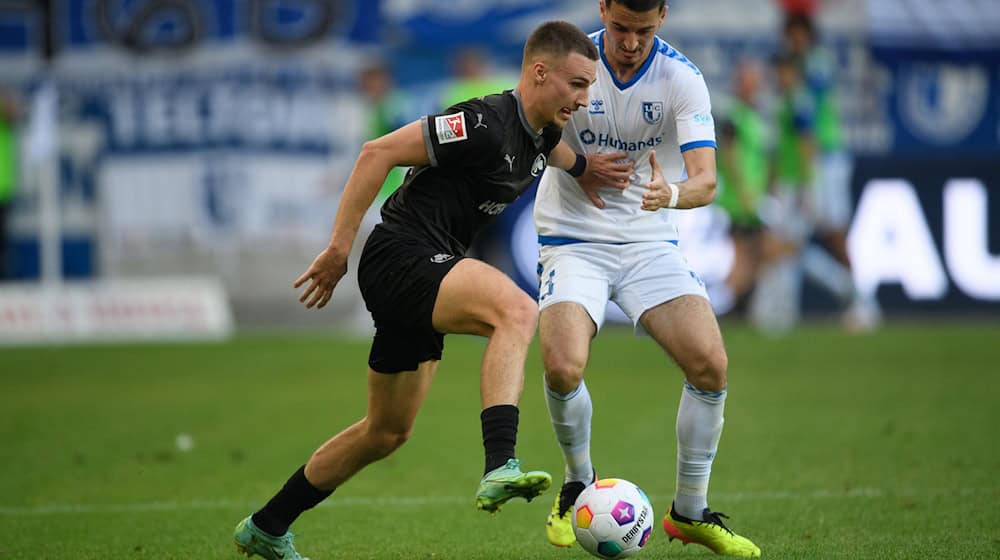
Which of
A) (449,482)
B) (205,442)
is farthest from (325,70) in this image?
(449,482)

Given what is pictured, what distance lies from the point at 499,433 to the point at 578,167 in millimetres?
1619

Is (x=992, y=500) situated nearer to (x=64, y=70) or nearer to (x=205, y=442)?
(x=205, y=442)

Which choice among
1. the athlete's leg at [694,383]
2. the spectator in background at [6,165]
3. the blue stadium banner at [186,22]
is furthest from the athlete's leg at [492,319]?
the spectator in background at [6,165]

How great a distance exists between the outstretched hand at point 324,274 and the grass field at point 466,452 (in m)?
1.19

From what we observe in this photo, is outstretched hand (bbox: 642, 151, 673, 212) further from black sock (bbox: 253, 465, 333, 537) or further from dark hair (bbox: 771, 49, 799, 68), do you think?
dark hair (bbox: 771, 49, 799, 68)

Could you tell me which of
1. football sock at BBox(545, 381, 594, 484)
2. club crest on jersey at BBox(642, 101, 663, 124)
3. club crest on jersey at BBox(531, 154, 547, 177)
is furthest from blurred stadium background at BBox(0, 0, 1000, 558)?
club crest on jersey at BBox(531, 154, 547, 177)

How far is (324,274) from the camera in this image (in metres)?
5.58

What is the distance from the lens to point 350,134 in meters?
20.4

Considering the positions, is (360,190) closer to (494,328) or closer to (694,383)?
(494,328)

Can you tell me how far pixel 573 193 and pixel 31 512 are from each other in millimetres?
3200

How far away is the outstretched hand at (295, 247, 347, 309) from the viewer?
5.56 m

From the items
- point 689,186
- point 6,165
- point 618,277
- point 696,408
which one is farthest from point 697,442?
point 6,165

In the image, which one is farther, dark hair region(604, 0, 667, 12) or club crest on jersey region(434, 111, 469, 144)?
dark hair region(604, 0, 667, 12)

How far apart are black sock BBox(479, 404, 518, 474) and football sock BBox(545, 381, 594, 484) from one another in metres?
0.86
